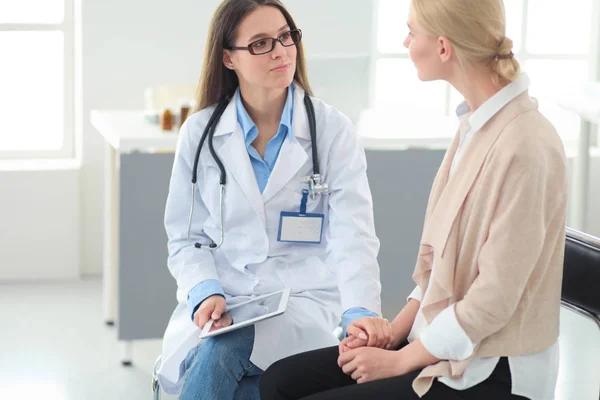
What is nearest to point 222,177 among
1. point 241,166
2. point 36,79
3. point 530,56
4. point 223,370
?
point 241,166

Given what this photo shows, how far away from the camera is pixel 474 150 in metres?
1.41

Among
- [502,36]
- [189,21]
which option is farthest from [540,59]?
[502,36]

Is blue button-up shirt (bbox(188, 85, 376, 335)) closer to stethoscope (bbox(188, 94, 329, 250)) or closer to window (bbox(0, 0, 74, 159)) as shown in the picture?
stethoscope (bbox(188, 94, 329, 250))

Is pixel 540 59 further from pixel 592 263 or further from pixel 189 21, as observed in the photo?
pixel 592 263

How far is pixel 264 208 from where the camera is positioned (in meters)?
1.93

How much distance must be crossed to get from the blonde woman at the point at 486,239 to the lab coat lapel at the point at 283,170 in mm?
511

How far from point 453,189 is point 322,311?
57 centimetres

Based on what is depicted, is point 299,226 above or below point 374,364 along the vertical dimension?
above

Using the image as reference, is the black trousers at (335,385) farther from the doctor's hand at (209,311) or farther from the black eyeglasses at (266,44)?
the black eyeglasses at (266,44)

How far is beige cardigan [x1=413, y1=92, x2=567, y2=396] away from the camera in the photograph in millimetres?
1312

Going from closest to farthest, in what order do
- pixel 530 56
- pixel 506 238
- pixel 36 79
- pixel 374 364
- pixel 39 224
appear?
pixel 506 238, pixel 374 364, pixel 39 224, pixel 36 79, pixel 530 56

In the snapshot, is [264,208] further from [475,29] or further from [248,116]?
[475,29]

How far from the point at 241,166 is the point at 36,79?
2.64 metres

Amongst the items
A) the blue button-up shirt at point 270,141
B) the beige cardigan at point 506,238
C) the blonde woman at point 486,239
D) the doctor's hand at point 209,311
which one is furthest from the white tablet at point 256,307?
the beige cardigan at point 506,238
